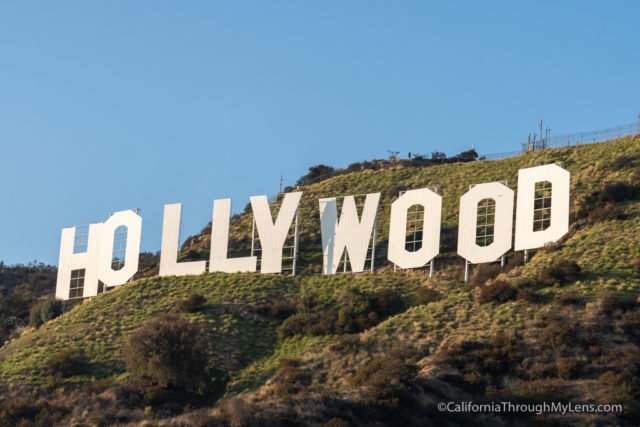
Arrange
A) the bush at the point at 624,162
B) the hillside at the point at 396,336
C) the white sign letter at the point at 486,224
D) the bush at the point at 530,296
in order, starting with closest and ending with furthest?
the hillside at the point at 396,336 < the bush at the point at 530,296 < the white sign letter at the point at 486,224 < the bush at the point at 624,162

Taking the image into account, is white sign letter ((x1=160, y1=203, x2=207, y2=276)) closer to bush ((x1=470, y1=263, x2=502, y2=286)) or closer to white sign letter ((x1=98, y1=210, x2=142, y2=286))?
white sign letter ((x1=98, y1=210, x2=142, y2=286))

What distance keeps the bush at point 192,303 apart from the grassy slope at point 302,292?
57cm

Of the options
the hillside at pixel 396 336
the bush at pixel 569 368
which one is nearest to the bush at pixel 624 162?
the hillside at pixel 396 336

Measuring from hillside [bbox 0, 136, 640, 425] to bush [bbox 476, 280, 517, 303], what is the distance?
8cm

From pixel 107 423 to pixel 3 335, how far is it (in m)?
26.5

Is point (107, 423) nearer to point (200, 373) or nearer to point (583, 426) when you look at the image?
point (200, 373)

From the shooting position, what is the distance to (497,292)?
61.0 m

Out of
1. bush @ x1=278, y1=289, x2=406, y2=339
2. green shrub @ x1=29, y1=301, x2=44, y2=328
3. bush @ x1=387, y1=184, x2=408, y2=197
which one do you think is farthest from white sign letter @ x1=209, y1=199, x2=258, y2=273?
bush @ x1=387, y1=184, x2=408, y2=197

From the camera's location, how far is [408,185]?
8506 cm

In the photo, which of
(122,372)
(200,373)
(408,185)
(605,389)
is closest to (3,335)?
(122,372)

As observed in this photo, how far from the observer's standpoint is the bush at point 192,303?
222 ft

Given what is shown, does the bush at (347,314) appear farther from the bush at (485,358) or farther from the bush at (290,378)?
the bush at (485,358)

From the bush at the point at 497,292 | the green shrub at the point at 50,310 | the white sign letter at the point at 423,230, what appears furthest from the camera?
the green shrub at the point at 50,310

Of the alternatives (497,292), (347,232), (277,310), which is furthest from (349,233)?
(497,292)
